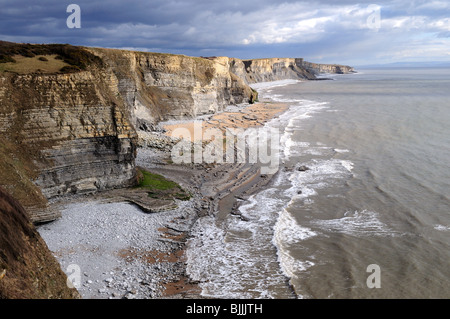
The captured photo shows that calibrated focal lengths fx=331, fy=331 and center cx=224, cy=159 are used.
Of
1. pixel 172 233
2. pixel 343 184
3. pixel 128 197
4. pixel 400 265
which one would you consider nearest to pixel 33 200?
pixel 128 197

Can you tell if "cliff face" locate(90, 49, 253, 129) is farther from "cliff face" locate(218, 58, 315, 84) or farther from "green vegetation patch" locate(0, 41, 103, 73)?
"cliff face" locate(218, 58, 315, 84)

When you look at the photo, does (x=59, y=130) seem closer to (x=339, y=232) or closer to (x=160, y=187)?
(x=160, y=187)

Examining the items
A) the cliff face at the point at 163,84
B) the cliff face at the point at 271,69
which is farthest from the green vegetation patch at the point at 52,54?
the cliff face at the point at 271,69

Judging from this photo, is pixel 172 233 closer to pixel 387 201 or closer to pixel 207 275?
pixel 207 275

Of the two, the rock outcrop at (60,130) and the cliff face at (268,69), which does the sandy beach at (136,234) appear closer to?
the rock outcrop at (60,130)

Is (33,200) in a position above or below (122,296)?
above
